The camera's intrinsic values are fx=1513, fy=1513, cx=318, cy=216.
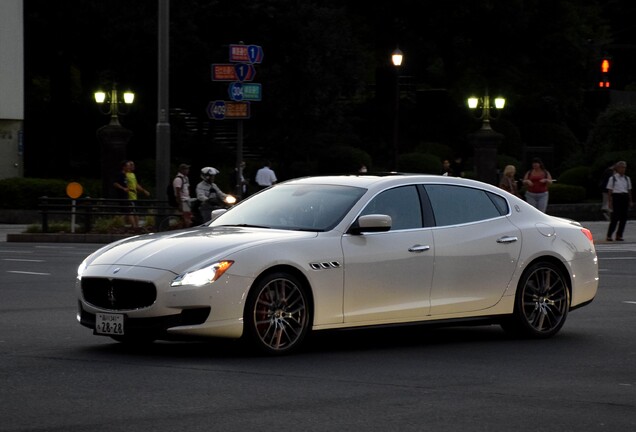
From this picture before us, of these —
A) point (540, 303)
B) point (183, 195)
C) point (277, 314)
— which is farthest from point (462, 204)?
point (183, 195)

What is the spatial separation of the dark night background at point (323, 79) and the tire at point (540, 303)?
1227 inches

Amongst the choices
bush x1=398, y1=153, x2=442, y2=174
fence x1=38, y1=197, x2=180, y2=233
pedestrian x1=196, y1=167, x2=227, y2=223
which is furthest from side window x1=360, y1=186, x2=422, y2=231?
bush x1=398, y1=153, x2=442, y2=174

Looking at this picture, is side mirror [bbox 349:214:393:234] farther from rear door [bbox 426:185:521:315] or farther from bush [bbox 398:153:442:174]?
bush [bbox 398:153:442:174]

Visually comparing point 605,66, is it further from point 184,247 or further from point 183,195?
point 184,247

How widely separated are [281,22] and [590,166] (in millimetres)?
12191

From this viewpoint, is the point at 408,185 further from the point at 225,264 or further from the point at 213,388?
the point at 213,388

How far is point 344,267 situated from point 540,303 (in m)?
2.41

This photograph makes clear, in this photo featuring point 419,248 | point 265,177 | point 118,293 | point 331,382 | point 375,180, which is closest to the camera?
point 331,382

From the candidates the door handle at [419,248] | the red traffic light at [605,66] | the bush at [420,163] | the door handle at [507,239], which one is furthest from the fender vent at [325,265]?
the bush at [420,163]

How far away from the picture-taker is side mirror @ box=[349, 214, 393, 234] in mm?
12211

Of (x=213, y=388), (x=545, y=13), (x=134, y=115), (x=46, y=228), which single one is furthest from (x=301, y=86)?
(x=213, y=388)

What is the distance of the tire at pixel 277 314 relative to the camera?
11602mm

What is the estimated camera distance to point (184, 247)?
1170cm

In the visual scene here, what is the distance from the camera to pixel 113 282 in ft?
38.1
